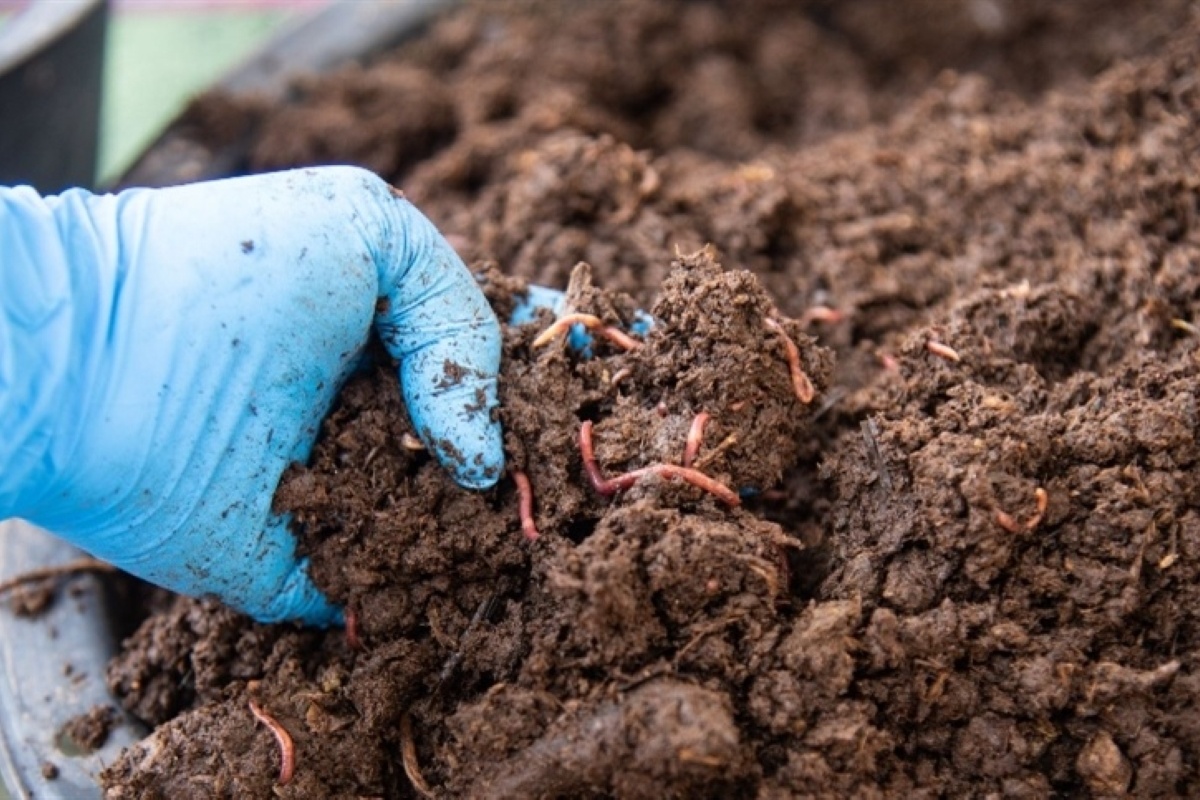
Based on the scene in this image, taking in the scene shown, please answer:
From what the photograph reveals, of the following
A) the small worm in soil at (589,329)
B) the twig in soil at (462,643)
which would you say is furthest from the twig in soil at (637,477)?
the twig in soil at (462,643)

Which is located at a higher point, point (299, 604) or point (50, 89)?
point (50, 89)

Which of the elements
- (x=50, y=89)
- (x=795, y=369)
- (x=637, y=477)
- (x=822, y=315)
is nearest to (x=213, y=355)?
(x=637, y=477)

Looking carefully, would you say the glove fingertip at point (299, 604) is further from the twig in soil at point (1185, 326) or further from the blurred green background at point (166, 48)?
the blurred green background at point (166, 48)

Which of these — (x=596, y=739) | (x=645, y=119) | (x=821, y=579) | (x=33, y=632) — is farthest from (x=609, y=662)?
(x=645, y=119)

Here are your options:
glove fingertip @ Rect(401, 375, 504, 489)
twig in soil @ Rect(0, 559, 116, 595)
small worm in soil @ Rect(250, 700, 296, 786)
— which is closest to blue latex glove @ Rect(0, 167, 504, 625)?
glove fingertip @ Rect(401, 375, 504, 489)

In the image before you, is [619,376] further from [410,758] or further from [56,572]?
[56,572]

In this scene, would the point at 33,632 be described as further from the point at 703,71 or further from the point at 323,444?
the point at 703,71
